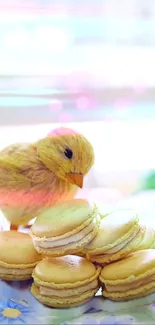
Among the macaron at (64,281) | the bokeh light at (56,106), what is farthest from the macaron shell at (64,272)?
the bokeh light at (56,106)

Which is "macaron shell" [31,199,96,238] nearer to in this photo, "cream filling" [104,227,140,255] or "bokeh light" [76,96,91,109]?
"cream filling" [104,227,140,255]

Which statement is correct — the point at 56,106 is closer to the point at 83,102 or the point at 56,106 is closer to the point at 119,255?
the point at 83,102

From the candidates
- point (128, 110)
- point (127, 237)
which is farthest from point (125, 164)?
point (127, 237)

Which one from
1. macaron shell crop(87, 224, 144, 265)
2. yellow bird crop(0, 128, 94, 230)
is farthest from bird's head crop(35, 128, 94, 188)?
macaron shell crop(87, 224, 144, 265)

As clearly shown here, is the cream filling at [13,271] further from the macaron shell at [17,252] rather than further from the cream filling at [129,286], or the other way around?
the cream filling at [129,286]

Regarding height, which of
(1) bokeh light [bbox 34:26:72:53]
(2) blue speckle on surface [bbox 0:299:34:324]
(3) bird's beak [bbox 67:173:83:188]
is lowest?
(2) blue speckle on surface [bbox 0:299:34:324]

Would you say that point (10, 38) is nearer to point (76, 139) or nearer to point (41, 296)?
point (76, 139)
